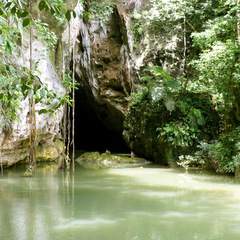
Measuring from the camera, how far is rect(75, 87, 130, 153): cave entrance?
66.3 ft

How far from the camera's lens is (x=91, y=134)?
2391 centimetres

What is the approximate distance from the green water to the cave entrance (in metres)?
13.0

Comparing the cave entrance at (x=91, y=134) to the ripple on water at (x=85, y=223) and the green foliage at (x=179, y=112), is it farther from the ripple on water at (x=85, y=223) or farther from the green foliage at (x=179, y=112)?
the ripple on water at (x=85, y=223)

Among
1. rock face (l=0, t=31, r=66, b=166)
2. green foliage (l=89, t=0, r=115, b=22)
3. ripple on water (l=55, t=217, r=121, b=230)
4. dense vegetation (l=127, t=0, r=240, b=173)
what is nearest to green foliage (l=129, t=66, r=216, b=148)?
dense vegetation (l=127, t=0, r=240, b=173)

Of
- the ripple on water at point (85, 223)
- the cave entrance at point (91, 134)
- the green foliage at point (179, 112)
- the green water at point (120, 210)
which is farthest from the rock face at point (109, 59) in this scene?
the ripple on water at point (85, 223)

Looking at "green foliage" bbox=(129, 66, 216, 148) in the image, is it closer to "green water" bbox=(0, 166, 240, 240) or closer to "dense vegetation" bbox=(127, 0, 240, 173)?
"dense vegetation" bbox=(127, 0, 240, 173)

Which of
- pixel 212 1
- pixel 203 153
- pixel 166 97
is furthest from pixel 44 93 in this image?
pixel 212 1

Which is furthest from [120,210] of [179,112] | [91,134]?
[91,134]

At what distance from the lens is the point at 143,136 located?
475 inches

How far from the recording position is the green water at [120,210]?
3.27 meters

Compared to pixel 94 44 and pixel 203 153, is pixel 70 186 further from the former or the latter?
pixel 94 44

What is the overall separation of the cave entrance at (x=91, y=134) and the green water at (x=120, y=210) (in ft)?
42.8

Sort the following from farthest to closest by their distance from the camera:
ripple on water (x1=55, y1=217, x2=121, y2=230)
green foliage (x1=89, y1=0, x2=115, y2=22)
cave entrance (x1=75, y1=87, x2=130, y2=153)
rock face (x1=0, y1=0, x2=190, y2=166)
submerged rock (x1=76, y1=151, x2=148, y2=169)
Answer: cave entrance (x1=75, y1=87, x2=130, y2=153) → green foliage (x1=89, y1=0, x2=115, y2=22) → submerged rock (x1=76, y1=151, x2=148, y2=169) → rock face (x1=0, y1=0, x2=190, y2=166) → ripple on water (x1=55, y1=217, x2=121, y2=230)

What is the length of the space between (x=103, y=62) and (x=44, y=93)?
13.1 meters
